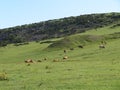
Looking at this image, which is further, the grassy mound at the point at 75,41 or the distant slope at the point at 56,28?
the distant slope at the point at 56,28

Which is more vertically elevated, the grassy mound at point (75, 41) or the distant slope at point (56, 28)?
the grassy mound at point (75, 41)

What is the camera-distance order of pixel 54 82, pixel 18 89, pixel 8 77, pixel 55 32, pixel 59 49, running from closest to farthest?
pixel 18 89 → pixel 54 82 → pixel 8 77 → pixel 59 49 → pixel 55 32

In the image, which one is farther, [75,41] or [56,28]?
[56,28]

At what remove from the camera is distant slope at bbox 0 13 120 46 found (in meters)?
131

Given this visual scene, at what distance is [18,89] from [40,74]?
581cm

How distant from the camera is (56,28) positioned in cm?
14538

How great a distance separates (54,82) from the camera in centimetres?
2238

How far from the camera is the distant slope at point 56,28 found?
13062cm

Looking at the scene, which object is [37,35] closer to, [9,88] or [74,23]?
[74,23]

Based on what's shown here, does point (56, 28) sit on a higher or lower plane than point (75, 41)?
lower

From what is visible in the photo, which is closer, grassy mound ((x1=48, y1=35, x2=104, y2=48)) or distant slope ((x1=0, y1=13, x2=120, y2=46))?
grassy mound ((x1=48, y1=35, x2=104, y2=48))

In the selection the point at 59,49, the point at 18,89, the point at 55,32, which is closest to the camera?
the point at 18,89

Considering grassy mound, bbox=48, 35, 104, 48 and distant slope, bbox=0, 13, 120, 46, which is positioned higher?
grassy mound, bbox=48, 35, 104, 48

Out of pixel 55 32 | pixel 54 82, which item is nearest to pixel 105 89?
pixel 54 82
